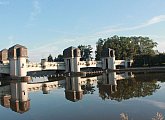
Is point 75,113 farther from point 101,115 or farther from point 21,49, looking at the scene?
point 21,49

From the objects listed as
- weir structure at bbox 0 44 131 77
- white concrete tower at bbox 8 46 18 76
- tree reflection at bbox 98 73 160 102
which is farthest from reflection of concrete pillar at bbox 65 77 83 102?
weir structure at bbox 0 44 131 77

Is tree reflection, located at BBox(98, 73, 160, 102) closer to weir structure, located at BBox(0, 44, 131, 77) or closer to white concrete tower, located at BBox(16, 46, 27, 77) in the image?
white concrete tower, located at BBox(16, 46, 27, 77)

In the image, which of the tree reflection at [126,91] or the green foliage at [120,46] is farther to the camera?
the green foliage at [120,46]

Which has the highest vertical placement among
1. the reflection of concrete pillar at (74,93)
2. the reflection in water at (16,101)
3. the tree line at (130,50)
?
the tree line at (130,50)

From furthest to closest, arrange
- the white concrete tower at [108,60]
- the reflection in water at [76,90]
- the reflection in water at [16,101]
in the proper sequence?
the white concrete tower at [108,60] → the reflection in water at [76,90] → the reflection in water at [16,101]

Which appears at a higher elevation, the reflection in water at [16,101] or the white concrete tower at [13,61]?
the white concrete tower at [13,61]

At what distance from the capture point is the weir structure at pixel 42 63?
4531cm

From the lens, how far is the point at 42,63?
52281mm

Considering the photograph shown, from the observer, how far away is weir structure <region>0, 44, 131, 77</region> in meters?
45.3

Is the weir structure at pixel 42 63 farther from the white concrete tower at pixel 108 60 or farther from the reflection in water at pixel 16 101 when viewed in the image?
the reflection in water at pixel 16 101

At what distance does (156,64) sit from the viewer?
71188 millimetres

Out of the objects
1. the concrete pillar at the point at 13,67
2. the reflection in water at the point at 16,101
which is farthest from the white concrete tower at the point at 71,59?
the reflection in water at the point at 16,101

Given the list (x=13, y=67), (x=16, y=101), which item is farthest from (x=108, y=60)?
(x=16, y=101)

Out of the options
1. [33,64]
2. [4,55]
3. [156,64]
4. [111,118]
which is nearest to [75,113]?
[111,118]
